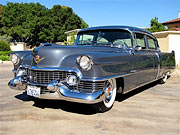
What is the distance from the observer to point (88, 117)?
3254mm

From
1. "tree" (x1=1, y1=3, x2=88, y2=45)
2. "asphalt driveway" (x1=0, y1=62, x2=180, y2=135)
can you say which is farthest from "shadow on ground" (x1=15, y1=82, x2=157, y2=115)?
"tree" (x1=1, y1=3, x2=88, y2=45)

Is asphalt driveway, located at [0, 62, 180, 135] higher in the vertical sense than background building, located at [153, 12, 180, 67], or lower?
lower

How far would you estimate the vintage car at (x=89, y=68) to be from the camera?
2988 millimetres

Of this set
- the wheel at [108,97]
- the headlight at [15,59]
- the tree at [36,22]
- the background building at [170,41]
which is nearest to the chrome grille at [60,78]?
the wheel at [108,97]

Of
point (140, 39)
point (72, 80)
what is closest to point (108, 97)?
point (72, 80)

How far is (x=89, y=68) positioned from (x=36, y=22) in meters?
31.8

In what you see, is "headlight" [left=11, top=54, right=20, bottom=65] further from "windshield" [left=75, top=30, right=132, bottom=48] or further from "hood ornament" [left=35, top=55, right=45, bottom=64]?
"windshield" [left=75, top=30, right=132, bottom=48]

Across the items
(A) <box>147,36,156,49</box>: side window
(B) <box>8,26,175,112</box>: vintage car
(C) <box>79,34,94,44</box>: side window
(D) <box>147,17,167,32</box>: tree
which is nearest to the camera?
(B) <box>8,26,175,112</box>: vintage car

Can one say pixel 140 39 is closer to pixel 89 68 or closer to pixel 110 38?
pixel 110 38

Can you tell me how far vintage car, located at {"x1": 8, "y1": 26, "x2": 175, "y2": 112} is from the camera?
299 centimetres

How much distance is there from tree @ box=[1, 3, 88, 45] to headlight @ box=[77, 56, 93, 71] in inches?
1217

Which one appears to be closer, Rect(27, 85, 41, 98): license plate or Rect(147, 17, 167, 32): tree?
Rect(27, 85, 41, 98): license plate

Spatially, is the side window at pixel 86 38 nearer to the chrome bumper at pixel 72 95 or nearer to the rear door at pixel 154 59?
the rear door at pixel 154 59

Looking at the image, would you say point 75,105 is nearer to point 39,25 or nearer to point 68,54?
point 68,54
